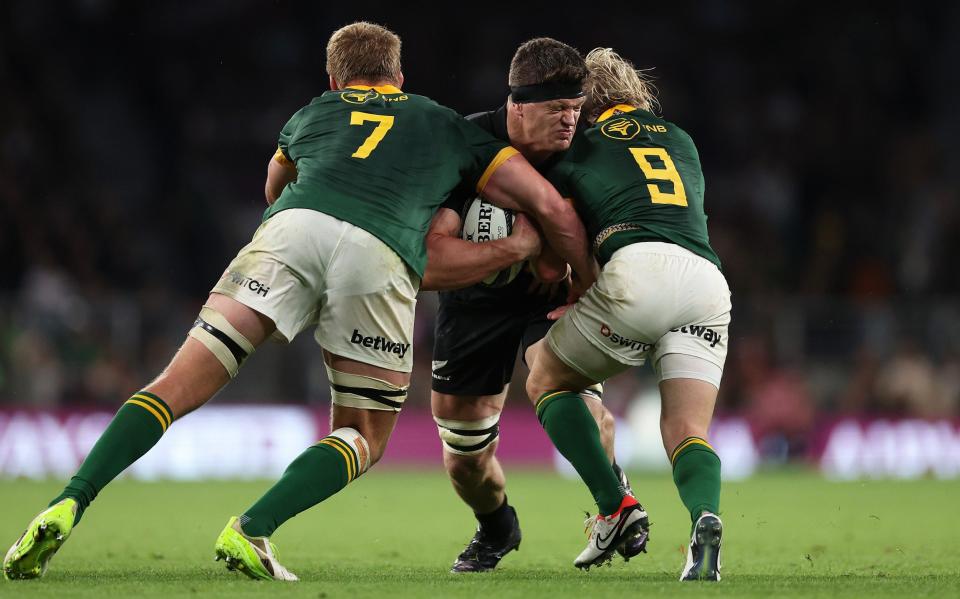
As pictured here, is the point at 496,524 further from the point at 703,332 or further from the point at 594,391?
the point at 703,332

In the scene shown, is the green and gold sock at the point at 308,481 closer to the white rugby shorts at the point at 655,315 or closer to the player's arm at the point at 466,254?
the player's arm at the point at 466,254

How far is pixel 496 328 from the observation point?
6.00 metres

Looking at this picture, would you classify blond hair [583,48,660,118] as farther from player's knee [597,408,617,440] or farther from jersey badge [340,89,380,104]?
player's knee [597,408,617,440]

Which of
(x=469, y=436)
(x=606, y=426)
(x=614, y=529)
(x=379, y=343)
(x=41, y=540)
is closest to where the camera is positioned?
(x=41, y=540)

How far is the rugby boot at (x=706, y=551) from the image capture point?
4.48m

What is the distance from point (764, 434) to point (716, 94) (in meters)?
6.04

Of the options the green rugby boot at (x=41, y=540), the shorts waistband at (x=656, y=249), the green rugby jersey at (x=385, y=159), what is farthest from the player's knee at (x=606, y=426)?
the green rugby boot at (x=41, y=540)

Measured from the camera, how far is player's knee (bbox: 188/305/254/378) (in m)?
4.69

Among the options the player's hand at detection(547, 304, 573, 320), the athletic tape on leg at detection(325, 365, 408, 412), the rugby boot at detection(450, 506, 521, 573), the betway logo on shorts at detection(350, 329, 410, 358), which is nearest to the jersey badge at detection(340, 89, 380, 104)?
the betway logo on shorts at detection(350, 329, 410, 358)

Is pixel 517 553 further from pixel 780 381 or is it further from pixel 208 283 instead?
pixel 208 283

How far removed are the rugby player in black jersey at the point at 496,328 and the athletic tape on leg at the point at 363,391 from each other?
0.73 meters

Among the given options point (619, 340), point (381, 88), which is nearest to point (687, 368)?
point (619, 340)

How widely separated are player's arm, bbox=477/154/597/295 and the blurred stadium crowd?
9.31 metres

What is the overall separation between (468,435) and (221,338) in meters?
1.55
